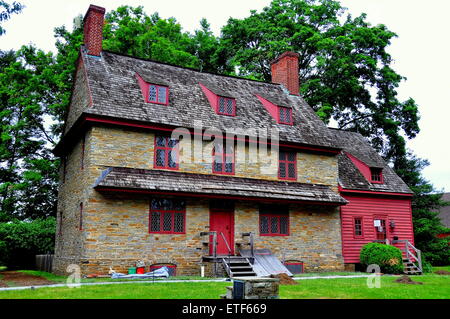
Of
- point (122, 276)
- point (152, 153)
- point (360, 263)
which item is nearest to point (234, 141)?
point (152, 153)

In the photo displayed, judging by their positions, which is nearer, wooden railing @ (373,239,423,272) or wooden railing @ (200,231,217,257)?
wooden railing @ (200,231,217,257)

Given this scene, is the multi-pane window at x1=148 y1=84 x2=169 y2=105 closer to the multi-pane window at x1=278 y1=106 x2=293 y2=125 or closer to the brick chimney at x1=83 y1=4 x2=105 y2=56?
the brick chimney at x1=83 y1=4 x2=105 y2=56

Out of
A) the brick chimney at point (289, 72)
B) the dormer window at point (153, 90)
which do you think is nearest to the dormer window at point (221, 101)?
the dormer window at point (153, 90)

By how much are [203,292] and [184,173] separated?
7.54 m

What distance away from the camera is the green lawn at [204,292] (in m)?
10.4

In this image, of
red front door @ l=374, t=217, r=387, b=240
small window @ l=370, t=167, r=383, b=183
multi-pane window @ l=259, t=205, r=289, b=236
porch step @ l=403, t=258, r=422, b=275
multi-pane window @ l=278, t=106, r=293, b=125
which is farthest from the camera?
small window @ l=370, t=167, r=383, b=183

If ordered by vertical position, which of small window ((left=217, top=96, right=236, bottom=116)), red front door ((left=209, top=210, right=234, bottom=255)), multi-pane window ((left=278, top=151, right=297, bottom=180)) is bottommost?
red front door ((left=209, top=210, right=234, bottom=255))

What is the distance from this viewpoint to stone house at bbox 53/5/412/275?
16.4m

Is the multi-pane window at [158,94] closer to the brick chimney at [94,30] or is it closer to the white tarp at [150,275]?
the brick chimney at [94,30]

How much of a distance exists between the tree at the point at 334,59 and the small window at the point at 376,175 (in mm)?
8237

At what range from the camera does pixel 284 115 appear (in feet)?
72.2

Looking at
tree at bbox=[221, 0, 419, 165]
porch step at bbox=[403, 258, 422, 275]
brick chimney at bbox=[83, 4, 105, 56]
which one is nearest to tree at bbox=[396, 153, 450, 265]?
tree at bbox=[221, 0, 419, 165]

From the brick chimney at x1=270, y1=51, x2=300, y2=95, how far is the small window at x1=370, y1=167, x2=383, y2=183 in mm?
6174

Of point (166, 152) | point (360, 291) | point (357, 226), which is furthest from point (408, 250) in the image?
point (166, 152)
